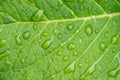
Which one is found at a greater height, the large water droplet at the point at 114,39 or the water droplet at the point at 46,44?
the water droplet at the point at 46,44

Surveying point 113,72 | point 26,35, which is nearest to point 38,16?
point 26,35

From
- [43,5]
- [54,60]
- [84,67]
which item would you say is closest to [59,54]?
[54,60]

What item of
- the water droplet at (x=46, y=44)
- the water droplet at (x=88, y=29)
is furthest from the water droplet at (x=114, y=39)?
the water droplet at (x=46, y=44)

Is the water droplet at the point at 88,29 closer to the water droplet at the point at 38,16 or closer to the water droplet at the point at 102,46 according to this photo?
the water droplet at the point at 102,46

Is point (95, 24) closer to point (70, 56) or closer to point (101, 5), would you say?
point (101, 5)

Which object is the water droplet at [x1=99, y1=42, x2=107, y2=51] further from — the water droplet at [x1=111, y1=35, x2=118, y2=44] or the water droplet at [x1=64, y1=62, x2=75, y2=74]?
the water droplet at [x1=64, y1=62, x2=75, y2=74]

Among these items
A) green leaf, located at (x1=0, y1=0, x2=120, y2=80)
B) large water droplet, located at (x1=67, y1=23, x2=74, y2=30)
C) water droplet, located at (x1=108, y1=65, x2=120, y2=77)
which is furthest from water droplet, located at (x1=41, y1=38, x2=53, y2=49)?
water droplet, located at (x1=108, y1=65, x2=120, y2=77)

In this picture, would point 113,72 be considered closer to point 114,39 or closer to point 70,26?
point 114,39

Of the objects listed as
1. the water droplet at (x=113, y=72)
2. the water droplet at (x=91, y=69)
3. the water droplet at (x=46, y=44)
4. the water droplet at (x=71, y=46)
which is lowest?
the water droplet at (x=113, y=72)
